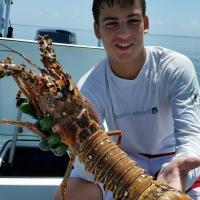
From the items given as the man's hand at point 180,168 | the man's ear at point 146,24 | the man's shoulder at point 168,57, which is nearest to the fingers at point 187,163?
the man's hand at point 180,168

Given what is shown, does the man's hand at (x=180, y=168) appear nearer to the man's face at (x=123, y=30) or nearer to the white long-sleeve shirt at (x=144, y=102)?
the white long-sleeve shirt at (x=144, y=102)

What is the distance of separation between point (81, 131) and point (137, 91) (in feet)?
2.63

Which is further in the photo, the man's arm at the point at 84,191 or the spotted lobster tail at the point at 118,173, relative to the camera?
the man's arm at the point at 84,191

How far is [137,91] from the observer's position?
274 cm

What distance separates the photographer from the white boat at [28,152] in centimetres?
306

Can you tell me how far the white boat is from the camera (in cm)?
306

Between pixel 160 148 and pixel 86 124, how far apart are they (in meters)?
0.87

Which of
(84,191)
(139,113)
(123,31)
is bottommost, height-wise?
(84,191)

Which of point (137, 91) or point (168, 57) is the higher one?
point (168, 57)

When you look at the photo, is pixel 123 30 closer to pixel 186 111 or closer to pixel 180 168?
pixel 186 111

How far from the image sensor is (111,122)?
2777 mm

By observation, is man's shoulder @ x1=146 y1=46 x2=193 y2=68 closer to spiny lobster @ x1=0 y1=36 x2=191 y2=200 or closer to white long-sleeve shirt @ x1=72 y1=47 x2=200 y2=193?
white long-sleeve shirt @ x1=72 y1=47 x2=200 y2=193

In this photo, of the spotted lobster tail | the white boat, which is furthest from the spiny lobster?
the white boat

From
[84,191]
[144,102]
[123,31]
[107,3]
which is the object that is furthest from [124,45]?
[84,191]
